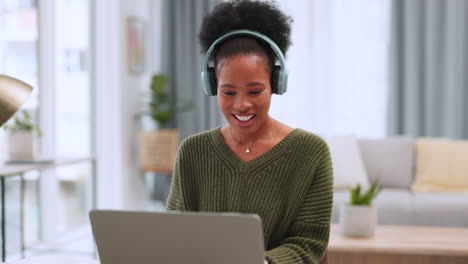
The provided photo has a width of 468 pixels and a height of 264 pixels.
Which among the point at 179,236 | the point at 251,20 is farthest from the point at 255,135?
the point at 179,236

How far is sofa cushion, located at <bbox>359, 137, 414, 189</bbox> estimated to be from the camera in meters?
3.68

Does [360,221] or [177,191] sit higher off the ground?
[177,191]

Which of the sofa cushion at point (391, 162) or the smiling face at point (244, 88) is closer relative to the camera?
the smiling face at point (244, 88)

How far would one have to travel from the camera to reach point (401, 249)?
6.73 feet

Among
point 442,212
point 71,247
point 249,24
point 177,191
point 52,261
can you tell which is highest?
point 249,24

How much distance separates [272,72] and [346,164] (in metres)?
2.53

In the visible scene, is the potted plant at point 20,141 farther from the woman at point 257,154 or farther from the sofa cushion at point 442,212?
the sofa cushion at point 442,212

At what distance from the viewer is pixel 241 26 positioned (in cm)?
110

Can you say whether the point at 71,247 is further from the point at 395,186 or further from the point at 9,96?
the point at 9,96

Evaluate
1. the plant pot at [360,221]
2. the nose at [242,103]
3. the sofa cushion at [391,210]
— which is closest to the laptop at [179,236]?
the nose at [242,103]

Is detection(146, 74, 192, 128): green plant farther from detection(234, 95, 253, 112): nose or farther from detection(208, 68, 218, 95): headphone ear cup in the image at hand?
detection(234, 95, 253, 112): nose

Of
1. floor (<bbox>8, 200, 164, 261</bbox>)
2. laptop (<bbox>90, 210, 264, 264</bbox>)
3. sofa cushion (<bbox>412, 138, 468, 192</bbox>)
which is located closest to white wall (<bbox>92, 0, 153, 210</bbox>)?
floor (<bbox>8, 200, 164, 261</bbox>)

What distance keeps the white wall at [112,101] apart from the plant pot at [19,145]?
5.09ft

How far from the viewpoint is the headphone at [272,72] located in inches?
42.1
